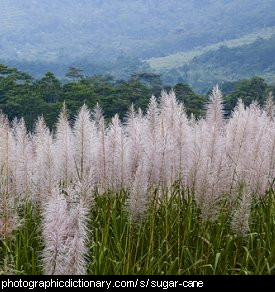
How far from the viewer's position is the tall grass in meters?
4.09

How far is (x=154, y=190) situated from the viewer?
181 inches

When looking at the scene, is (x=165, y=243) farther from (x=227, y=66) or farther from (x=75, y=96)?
(x=227, y=66)

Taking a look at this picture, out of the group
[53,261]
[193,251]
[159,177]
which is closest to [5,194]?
[53,261]

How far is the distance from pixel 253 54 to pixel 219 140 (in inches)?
5867

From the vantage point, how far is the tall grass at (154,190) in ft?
13.4

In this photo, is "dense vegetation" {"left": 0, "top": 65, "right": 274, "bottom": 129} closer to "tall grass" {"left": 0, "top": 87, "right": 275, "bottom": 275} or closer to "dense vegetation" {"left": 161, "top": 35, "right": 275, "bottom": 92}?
"tall grass" {"left": 0, "top": 87, "right": 275, "bottom": 275}

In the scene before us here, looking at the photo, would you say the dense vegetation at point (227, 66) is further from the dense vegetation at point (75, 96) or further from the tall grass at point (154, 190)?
the tall grass at point (154, 190)

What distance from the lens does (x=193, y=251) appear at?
4.45 metres

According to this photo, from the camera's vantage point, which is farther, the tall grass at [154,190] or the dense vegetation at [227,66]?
the dense vegetation at [227,66]

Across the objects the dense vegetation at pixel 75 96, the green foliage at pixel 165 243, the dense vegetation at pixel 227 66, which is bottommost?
the green foliage at pixel 165 243

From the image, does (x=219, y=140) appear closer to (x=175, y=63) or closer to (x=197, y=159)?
(x=197, y=159)

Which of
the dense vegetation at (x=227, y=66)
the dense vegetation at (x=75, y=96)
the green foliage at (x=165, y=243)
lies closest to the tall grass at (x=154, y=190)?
the green foliage at (x=165, y=243)
